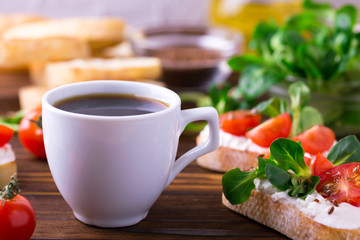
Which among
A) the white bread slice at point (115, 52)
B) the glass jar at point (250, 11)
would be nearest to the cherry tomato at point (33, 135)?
the white bread slice at point (115, 52)

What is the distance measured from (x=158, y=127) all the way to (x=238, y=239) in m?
0.33

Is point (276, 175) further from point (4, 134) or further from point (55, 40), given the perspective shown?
point (55, 40)

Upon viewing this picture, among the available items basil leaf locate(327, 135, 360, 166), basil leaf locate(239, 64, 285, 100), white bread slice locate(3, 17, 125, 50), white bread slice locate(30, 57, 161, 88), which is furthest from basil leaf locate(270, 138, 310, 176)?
white bread slice locate(3, 17, 125, 50)

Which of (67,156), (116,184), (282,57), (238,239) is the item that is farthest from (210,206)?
(282,57)

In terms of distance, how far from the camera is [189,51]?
8.43ft

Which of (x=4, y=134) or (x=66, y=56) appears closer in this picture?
(x=4, y=134)

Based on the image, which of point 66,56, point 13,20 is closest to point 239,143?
point 66,56

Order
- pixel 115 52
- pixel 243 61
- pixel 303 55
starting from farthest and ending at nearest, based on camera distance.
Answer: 1. pixel 115 52
2. pixel 243 61
3. pixel 303 55

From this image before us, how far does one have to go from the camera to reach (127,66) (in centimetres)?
233

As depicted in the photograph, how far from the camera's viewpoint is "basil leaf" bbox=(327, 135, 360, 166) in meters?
1.33

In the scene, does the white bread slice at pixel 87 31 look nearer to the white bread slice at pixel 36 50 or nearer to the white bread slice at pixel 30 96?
the white bread slice at pixel 36 50

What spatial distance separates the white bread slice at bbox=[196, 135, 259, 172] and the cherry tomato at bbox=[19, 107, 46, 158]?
0.51 m

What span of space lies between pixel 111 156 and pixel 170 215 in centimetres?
29

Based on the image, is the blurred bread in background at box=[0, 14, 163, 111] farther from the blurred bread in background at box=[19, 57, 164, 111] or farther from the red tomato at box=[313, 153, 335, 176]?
the red tomato at box=[313, 153, 335, 176]
